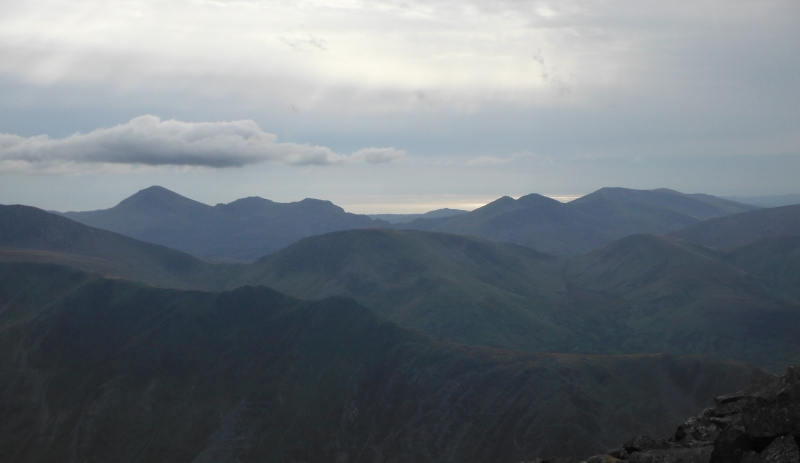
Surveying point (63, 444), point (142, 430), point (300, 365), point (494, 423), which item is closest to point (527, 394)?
point (494, 423)

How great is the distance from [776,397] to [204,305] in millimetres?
176533

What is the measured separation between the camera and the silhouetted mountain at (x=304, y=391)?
11619 cm

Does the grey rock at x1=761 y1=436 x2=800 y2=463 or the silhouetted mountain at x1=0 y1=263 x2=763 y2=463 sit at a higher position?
the grey rock at x1=761 y1=436 x2=800 y2=463

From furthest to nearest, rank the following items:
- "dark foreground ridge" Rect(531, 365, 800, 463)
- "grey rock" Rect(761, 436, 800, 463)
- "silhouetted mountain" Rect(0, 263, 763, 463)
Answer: "silhouetted mountain" Rect(0, 263, 763, 463)
"dark foreground ridge" Rect(531, 365, 800, 463)
"grey rock" Rect(761, 436, 800, 463)

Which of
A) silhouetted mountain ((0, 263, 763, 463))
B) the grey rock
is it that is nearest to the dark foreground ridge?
the grey rock

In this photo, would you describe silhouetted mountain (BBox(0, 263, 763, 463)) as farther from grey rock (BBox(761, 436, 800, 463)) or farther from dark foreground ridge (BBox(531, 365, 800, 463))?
grey rock (BBox(761, 436, 800, 463))

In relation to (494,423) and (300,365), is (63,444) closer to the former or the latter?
(300,365)

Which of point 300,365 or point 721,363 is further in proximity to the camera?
point 300,365

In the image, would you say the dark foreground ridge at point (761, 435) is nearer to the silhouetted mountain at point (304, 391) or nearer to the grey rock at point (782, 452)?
the grey rock at point (782, 452)

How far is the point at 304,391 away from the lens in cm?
13462

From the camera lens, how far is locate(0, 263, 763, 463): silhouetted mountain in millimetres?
116188

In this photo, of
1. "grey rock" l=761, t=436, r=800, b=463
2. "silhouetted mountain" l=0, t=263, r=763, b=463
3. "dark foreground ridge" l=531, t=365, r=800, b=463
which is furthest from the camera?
"silhouetted mountain" l=0, t=263, r=763, b=463

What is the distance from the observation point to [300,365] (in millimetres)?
144000

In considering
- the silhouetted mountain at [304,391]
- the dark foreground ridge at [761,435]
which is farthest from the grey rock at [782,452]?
the silhouetted mountain at [304,391]
